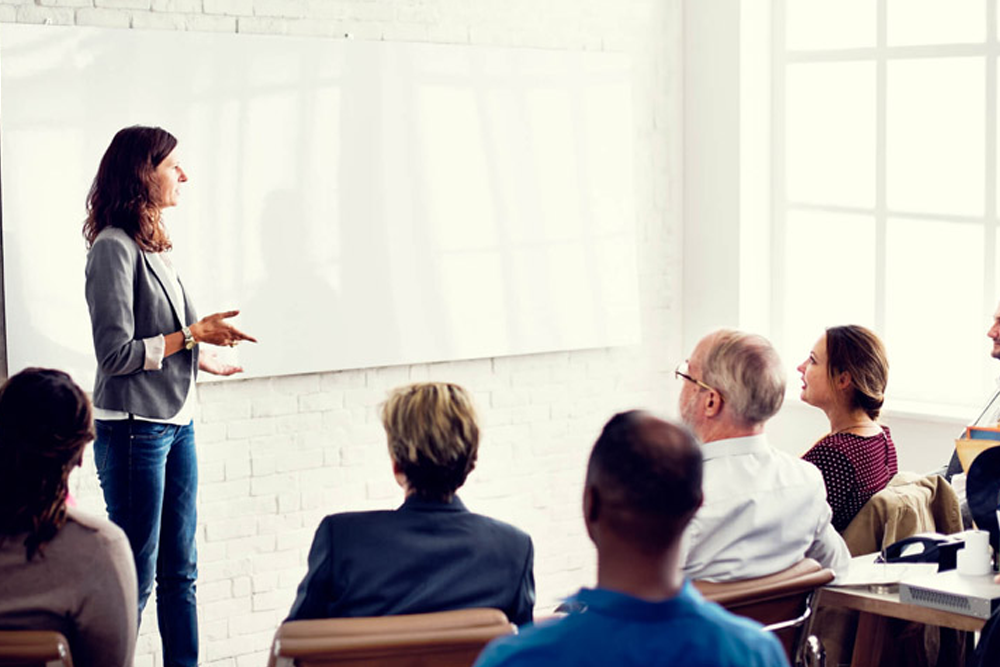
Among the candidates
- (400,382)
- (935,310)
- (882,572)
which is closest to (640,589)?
(882,572)

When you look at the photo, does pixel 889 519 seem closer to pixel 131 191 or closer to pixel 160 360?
pixel 160 360

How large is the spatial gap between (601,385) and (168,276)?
8.49ft

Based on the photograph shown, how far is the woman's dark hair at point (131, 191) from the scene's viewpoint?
4020mm

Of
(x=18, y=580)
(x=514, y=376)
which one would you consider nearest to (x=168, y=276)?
(x=18, y=580)

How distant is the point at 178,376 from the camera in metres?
4.11

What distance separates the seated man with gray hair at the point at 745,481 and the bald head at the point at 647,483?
3.44 ft

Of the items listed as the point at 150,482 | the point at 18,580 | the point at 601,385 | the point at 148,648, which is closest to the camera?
the point at 18,580

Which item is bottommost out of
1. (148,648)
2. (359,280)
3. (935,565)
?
(148,648)

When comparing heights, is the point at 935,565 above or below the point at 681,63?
below

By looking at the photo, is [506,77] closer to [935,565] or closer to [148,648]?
[148,648]

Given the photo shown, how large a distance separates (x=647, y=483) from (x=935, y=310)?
4.61 metres

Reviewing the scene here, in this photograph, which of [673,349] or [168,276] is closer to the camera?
[168,276]

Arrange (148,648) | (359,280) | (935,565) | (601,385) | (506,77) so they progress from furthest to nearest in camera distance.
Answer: (601,385) < (506,77) < (359,280) < (148,648) < (935,565)

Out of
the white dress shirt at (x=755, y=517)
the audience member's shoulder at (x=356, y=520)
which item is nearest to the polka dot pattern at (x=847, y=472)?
the white dress shirt at (x=755, y=517)
